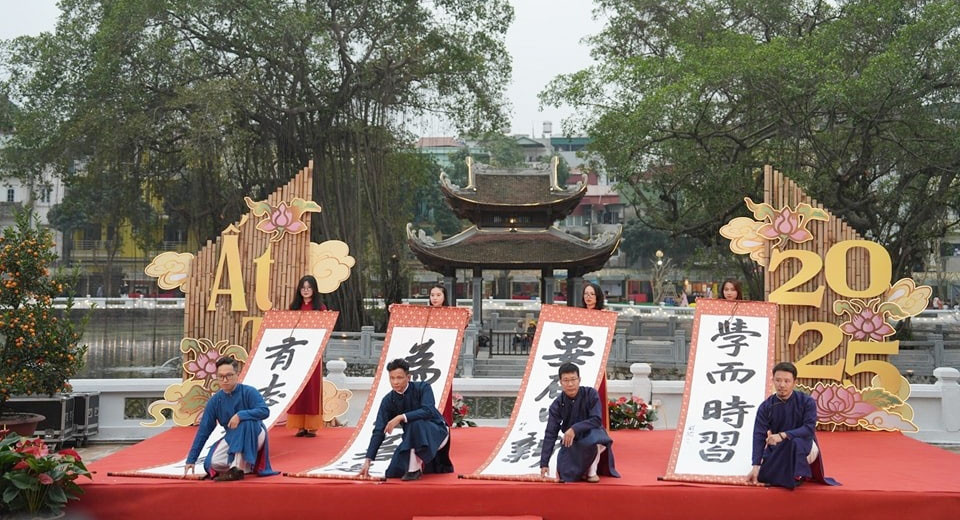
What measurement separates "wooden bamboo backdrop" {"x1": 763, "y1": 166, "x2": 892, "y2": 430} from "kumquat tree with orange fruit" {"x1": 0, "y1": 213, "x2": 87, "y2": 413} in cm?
528

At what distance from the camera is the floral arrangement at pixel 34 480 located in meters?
4.12

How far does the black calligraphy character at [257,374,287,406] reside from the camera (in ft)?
18.5

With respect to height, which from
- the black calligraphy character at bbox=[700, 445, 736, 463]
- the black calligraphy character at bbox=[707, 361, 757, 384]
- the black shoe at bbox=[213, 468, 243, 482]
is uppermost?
the black calligraphy character at bbox=[707, 361, 757, 384]

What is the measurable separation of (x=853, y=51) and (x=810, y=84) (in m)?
1.88

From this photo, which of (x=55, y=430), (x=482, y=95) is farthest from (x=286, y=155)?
(x=55, y=430)

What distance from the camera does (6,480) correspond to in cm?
418

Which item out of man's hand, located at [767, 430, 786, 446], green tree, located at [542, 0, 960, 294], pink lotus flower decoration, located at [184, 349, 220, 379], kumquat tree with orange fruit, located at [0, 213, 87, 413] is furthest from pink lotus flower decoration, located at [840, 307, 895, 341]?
green tree, located at [542, 0, 960, 294]

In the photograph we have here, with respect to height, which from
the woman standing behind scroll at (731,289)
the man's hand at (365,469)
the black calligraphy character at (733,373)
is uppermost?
the woman standing behind scroll at (731,289)

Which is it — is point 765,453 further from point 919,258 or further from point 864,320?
point 919,258

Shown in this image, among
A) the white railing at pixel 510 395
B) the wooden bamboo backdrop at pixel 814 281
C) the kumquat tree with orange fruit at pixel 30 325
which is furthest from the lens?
the white railing at pixel 510 395

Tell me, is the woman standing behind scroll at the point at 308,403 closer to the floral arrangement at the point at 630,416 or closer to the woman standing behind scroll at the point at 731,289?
the floral arrangement at the point at 630,416

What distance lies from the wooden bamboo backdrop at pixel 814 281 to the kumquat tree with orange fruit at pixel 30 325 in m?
5.28

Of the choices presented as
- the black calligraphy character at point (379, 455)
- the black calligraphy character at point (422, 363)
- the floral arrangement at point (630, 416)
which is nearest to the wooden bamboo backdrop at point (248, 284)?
the black calligraphy character at point (422, 363)

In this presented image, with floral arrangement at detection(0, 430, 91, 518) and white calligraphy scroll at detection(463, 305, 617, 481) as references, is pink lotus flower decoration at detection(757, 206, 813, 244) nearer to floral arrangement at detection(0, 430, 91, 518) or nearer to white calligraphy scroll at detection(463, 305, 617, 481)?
white calligraphy scroll at detection(463, 305, 617, 481)
